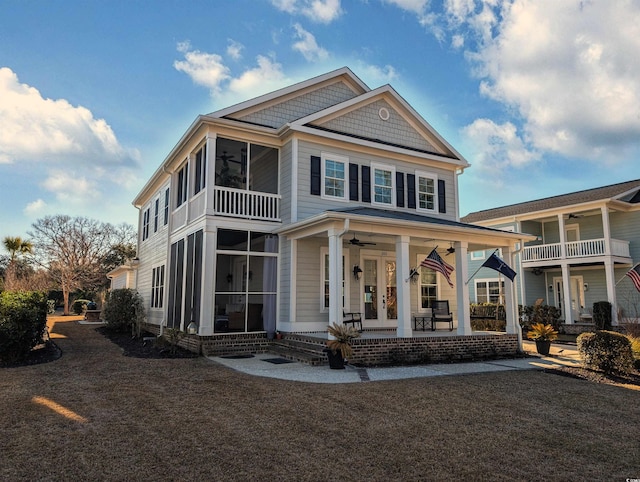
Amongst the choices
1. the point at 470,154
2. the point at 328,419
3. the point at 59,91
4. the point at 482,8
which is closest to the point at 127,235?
the point at 59,91

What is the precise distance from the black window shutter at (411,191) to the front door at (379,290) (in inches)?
76.3

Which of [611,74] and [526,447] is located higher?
[611,74]

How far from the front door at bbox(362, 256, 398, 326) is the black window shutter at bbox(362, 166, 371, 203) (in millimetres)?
1852

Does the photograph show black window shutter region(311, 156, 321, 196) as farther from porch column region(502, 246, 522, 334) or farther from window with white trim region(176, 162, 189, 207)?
porch column region(502, 246, 522, 334)

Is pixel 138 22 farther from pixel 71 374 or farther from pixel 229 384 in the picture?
A: pixel 229 384

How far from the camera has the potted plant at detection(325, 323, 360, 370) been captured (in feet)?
28.8

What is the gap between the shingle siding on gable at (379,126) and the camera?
13.4 m

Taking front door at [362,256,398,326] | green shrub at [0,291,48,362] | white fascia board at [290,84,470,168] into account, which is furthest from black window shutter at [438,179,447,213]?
green shrub at [0,291,48,362]

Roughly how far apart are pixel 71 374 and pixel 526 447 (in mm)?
7535

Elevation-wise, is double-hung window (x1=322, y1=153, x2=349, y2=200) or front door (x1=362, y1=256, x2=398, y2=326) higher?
double-hung window (x1=322, y1=153, x2=349, y2=200)

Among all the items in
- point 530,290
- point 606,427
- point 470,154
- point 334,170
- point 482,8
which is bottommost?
point 606,427

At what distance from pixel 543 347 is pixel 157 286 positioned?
1315 cm

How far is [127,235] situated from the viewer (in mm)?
39406

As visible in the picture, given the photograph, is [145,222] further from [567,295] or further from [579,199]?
[579,199]
